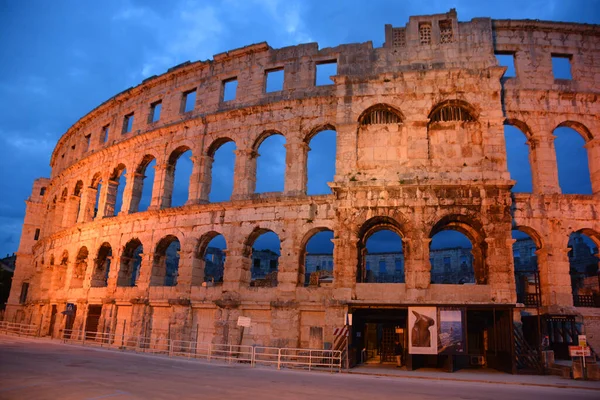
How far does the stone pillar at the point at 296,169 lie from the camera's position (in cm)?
1991

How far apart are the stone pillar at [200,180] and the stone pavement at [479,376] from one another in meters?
11.5

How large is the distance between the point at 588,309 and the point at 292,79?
16.6m

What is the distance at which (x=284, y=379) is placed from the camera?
12.2 meters

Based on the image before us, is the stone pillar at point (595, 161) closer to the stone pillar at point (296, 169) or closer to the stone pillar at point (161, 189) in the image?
the stone pillar at point (296, 169)

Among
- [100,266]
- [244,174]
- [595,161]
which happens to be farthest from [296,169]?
[100,266]

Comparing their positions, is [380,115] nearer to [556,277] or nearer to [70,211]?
[556,277]

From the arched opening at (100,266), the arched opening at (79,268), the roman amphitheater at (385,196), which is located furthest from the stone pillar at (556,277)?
the arched opening at (79,268)

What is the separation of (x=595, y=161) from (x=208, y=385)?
18.8 meters

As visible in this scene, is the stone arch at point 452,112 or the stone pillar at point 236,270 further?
the stone pillar at point 236,270

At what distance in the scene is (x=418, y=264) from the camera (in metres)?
17.0

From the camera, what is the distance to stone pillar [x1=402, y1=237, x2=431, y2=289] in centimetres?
1678

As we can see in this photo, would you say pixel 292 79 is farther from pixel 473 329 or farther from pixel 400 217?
pixel 473 329

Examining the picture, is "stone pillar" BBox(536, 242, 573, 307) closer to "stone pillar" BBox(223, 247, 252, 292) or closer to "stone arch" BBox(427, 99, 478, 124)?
"stone arch" BBox(427, 99, 478, 124)

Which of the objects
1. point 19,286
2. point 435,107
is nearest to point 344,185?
point 435,107
